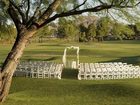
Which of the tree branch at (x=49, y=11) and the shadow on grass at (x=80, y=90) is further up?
the tree branch at (x=49, y=11)

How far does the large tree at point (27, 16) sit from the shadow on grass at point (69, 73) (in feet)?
39.6

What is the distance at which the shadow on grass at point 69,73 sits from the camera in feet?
102

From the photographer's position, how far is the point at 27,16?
1928 centimetres

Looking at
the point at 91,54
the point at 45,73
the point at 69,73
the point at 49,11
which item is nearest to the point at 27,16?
the point at 49,11

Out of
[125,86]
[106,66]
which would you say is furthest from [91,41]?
[125,86]

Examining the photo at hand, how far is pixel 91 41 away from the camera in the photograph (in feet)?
339

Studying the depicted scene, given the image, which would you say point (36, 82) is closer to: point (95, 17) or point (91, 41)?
point (95, 17)

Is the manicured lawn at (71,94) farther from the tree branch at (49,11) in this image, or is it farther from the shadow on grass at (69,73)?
the shadow on grass at (69,73)

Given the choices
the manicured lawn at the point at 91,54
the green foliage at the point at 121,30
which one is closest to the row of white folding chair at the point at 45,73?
the green foliage at the point at 121,30

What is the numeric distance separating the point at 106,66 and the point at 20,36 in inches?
558

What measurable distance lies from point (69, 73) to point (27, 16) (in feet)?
48.8

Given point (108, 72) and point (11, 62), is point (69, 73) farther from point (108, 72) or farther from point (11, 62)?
point (11, 62)

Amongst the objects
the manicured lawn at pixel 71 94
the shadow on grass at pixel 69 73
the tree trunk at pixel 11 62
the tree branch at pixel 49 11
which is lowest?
the shadow on grass at pixel 69 73

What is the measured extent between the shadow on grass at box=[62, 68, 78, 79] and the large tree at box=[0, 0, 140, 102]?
39.6 ft
